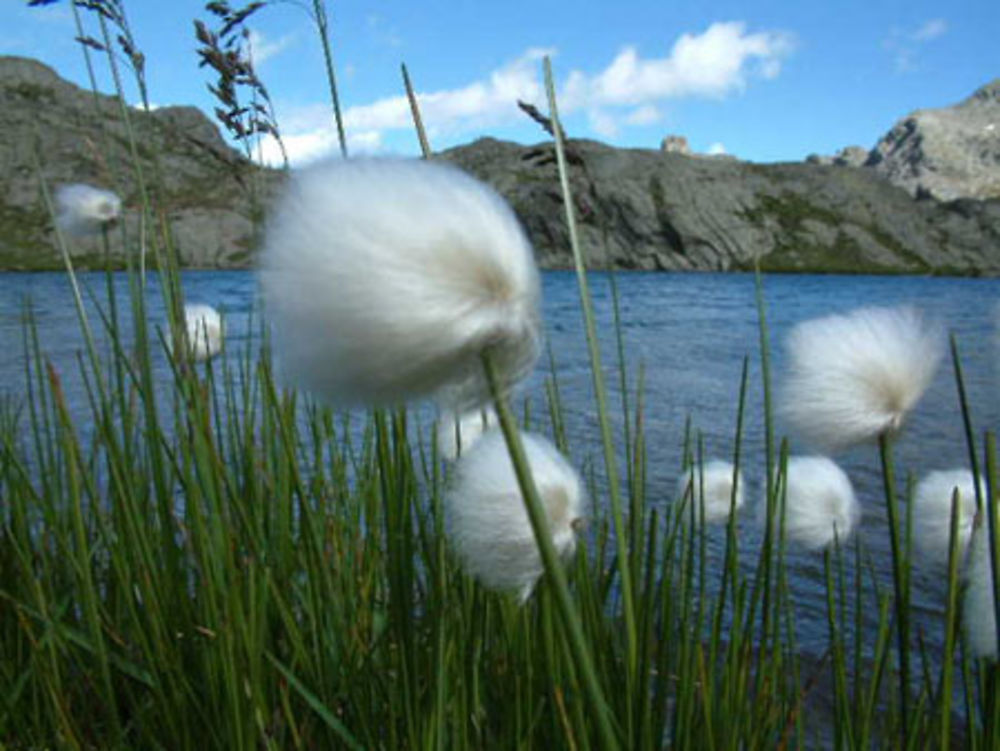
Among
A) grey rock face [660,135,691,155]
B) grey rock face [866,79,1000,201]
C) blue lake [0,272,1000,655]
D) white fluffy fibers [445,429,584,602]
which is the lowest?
blue lake [0,272,1000,655]

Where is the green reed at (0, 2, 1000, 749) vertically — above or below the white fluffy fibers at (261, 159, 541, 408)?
below

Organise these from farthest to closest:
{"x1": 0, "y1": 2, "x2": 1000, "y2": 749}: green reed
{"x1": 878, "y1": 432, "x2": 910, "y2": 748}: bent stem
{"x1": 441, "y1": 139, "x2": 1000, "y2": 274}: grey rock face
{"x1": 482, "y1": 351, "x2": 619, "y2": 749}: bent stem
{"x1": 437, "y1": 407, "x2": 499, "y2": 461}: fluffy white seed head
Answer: {"x1": 441, "y1": 139, "x2": 1000, "y2": 274}: grey rock face < {"x1": 437, "y1": 407, "x2": 499, "y2": 461}: fluffy white seed head < {"x1": 0, "y1": 2, "x2": 1000, "y2": 749}: green reed < {"x1": 878, "y1": 432, "x2": 910, "y2": 748}: bent stem < {"x1": 482, "y1": 351, "x2": 619, "y2": 749}: bent stem

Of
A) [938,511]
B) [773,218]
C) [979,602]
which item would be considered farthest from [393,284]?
[773,218]

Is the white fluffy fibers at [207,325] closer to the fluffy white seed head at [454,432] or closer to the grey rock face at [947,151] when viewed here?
the fluffy white seed head at [454,432]

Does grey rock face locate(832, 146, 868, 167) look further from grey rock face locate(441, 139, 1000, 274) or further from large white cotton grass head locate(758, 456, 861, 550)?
large white cotton grass head locate(758, 456, 861, 550)

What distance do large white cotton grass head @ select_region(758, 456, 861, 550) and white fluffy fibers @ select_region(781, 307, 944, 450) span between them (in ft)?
1.99

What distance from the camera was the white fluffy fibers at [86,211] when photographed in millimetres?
1275

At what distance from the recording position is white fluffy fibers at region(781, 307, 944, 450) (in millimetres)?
594

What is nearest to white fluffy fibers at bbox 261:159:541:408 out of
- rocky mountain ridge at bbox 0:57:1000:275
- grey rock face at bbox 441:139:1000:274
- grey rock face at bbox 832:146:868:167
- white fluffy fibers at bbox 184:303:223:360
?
white fluffy fibers at bbox 184:303:223:360

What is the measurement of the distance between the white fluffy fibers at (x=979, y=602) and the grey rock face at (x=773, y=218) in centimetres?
4743

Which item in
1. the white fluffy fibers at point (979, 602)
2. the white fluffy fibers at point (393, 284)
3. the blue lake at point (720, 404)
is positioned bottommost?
the blue lake at point (720, 404)

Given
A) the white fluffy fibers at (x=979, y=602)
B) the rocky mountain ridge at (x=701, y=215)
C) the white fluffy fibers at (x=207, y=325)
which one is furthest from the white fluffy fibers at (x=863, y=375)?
the rocky mountain ridge at (x=701, y=215)

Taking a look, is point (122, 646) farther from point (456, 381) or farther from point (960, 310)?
point (960, 310)

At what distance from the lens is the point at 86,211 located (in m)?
1.27
